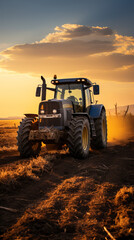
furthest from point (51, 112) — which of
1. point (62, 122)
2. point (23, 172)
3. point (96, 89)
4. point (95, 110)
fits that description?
point (23, 172)

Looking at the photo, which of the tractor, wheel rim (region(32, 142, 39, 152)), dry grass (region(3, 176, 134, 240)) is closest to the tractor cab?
the tractor

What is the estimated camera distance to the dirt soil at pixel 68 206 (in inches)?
132

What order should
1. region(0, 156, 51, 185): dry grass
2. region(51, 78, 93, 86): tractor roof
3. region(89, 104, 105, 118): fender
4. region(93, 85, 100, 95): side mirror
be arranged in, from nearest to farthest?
region(0, 156, 51, 185): dry grass → region(51, 78, 93, 86): tractor roof → region(93, 85, 100, 95): side mirror → region(89, 104, 105, 118): fender

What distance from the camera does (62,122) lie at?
9.36 meters

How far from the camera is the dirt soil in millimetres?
3361

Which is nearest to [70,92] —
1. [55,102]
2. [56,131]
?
[55,102]

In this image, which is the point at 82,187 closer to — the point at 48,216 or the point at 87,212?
the point at 87,212

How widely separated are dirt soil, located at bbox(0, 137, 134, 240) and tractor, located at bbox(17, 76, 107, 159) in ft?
6.31

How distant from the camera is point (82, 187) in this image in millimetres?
5332

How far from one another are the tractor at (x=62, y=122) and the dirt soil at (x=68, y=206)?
1.92m

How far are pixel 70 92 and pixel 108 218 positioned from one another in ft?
24.2

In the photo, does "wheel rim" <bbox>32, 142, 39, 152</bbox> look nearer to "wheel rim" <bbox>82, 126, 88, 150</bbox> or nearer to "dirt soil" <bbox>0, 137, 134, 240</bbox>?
"wheel rim" <bbox>82, 126, 88, 150</bbox>

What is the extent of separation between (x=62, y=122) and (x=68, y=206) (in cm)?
531

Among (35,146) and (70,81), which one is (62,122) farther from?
(70,81)
